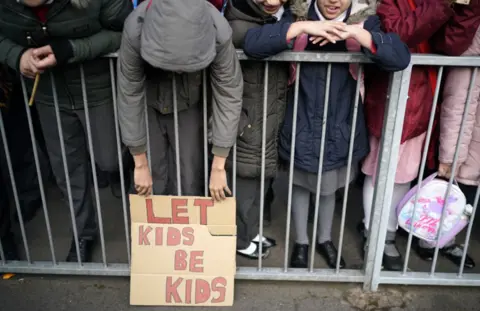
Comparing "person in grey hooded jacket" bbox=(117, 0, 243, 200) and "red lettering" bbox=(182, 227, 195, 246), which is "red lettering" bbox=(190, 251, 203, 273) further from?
"person in grey hooded jacket" bbox=(117, 0, 243, 200)

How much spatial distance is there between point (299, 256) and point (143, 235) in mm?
1075

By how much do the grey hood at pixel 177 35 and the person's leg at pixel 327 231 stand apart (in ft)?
4.82

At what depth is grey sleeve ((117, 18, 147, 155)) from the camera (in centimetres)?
250

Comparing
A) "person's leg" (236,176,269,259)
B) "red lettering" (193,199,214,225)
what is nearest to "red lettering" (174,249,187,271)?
"red lettering" (193,199,214,225)

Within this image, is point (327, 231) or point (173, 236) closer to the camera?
point (173, 236)

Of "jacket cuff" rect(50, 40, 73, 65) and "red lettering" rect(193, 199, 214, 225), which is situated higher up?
"jacket cuff" rect(50, 40, 73, 65)

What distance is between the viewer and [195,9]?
2.30 meters

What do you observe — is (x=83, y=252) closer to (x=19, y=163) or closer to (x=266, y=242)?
(x=19, y=163)

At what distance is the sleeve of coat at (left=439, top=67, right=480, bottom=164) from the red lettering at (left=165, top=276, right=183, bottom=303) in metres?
1.73

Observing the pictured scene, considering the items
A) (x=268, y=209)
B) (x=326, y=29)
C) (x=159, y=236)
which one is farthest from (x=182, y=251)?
(x=326, y=29)

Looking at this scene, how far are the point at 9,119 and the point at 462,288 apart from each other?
10.4 feet

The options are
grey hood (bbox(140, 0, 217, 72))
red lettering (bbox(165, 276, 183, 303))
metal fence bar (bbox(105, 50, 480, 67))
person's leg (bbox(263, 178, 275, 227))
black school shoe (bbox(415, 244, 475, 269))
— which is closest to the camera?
grey hood (bbox(140, 0, 217, 72))

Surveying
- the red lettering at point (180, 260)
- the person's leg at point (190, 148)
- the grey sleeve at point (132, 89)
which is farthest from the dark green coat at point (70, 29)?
the red lettering at point (180, 260)

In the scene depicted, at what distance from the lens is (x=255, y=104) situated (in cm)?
292
